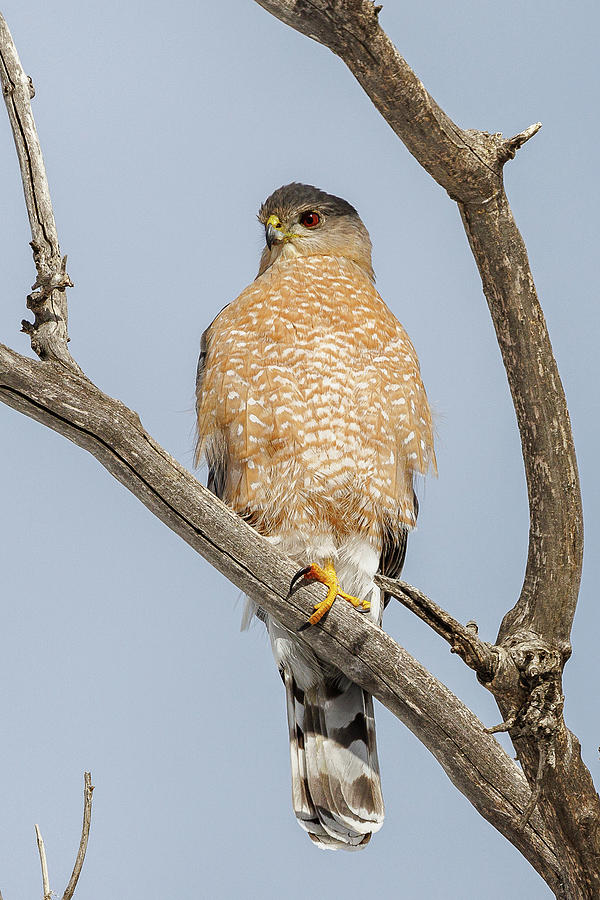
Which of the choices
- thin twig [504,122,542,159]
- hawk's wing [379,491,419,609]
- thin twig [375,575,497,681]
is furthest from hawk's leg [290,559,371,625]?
thin twig [504,122,542,159]

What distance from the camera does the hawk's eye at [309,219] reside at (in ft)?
12.9

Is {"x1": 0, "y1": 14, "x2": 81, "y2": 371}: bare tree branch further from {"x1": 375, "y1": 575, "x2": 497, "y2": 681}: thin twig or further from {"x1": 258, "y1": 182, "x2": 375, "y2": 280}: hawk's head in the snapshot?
{"x1": 258, "y1": 182, "x2": 375, "y2": 280}: hawk's head

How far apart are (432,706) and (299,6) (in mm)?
1931

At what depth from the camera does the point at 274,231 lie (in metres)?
3.91

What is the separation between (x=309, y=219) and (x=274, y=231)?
16cm

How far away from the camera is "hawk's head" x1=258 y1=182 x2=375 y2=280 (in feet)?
12.8

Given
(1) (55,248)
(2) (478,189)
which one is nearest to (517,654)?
(2) (478,189)

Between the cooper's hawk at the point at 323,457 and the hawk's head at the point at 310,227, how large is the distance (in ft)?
1.09

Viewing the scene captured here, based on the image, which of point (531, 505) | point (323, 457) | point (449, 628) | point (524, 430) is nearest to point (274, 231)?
point (323, 457)

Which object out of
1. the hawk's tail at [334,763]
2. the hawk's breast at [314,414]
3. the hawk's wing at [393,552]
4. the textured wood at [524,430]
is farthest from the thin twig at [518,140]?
the hawk's tail at [334,763]

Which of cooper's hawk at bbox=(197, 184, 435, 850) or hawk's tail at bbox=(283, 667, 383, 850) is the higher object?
cooper's hawk at bbox=(197, 184, 435, 850)

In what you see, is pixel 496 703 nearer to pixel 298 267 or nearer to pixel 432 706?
pixel 432 706

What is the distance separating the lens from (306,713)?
3500mm

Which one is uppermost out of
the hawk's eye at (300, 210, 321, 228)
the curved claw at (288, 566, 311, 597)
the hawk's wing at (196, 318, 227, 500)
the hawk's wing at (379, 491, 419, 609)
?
the hawk's eye at (300, 210, 321, 228)
